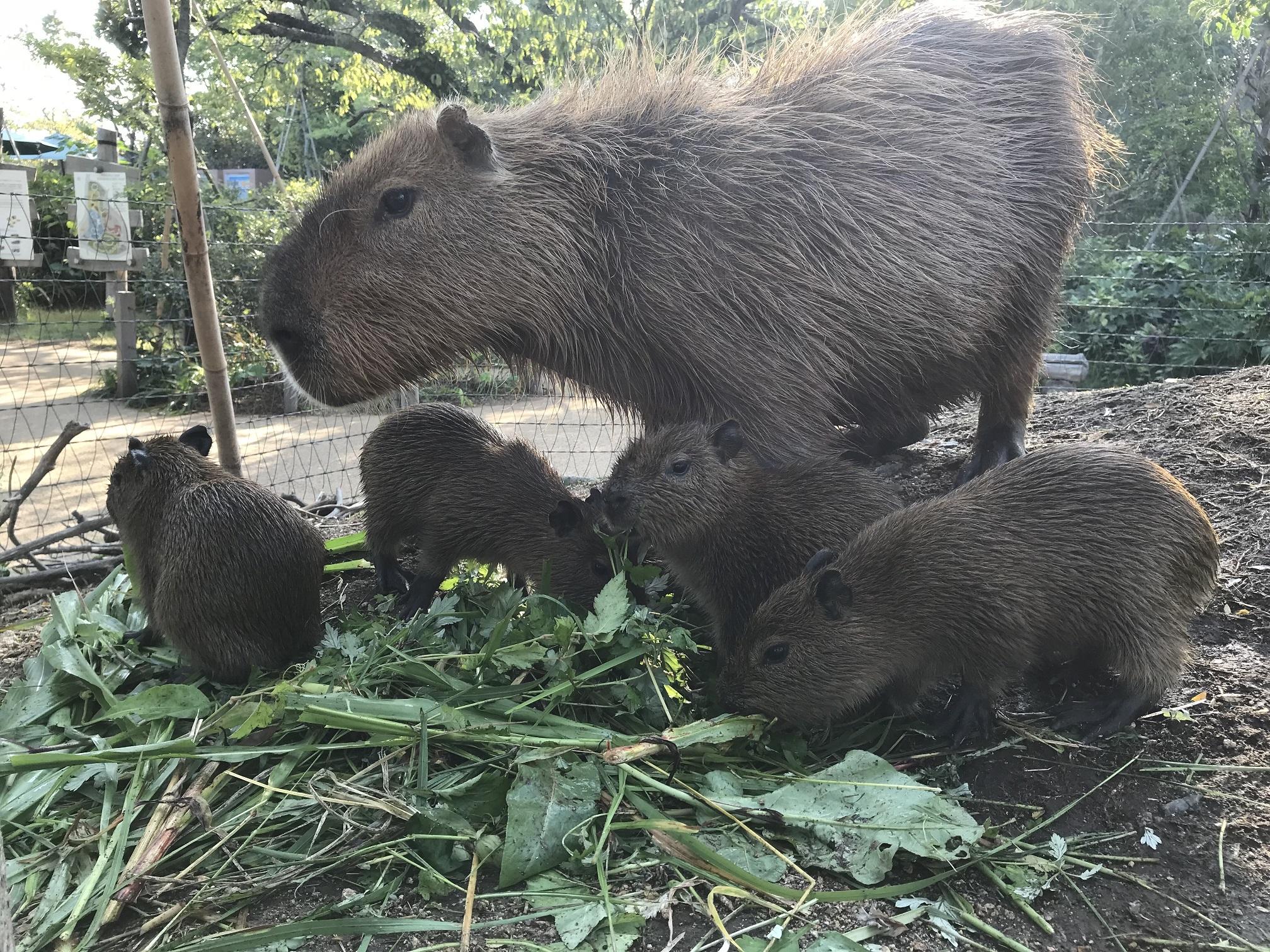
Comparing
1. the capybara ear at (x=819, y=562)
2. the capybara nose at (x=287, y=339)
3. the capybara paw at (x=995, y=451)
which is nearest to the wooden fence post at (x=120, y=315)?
the capybara nose at (x=287, y=339)

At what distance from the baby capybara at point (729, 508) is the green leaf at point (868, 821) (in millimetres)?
801

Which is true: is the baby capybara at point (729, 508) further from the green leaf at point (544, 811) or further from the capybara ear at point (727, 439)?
the green leaf at point (544, 811)

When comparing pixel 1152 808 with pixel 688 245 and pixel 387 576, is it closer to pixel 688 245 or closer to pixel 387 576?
pixel 688 245

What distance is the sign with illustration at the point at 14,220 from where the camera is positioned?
521 centimetres

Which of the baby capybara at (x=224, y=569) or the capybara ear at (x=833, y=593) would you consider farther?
the baby capybara at (x=224, y=569)

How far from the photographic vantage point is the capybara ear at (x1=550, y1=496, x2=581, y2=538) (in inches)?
118

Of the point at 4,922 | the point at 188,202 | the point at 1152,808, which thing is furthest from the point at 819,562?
the point at 188,202

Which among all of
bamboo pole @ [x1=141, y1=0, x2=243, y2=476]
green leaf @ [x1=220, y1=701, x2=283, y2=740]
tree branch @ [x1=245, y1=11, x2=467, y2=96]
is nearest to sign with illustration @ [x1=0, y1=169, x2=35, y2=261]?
bamboo pole @ [x1=141, y1=0, x2=243, y2=476]

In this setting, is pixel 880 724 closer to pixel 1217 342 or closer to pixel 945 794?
pixel 945 794

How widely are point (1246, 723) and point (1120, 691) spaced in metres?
0.36

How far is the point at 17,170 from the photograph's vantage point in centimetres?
544

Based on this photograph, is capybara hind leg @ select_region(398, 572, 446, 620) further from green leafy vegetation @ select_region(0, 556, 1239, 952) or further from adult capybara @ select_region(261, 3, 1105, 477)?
adult capybara @ select_region(261, 3, 1105, 477)

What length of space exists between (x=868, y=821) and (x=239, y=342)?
807cm

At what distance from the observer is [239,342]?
857 cm
